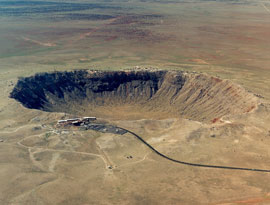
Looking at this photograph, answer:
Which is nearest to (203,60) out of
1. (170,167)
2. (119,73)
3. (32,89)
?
(119,73)

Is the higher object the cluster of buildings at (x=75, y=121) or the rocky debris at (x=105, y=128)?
the cluster of buildings at (x=75, y=121)

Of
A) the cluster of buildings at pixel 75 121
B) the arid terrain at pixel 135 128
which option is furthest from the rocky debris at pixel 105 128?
the cluster of buildings at pixel 75 121

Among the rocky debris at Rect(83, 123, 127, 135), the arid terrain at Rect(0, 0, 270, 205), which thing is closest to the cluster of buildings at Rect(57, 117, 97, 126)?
the arid terrain at Rect(0, 0, 270, 205)

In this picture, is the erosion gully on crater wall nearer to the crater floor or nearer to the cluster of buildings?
the crater floor

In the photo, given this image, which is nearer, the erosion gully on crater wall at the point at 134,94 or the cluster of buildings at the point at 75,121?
the cluster of buildings at the point at 75,121

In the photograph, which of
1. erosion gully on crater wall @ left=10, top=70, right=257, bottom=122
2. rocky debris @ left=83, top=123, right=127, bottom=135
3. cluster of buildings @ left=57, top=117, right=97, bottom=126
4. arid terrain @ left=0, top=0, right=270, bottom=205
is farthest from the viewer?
erosion gully on crater wall @ left=10, top=70, right=257, bottom=122

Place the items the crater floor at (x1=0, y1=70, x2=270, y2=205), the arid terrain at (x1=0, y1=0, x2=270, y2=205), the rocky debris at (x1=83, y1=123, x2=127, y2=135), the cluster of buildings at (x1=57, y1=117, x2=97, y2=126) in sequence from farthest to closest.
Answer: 1. the cluster of buildings at (x1=57, y1=117, x2=97, y2=126)
2. the rocky debris at (x1=83, y1=123, x2=127, y2=135)
3. the arid terrain at (x1=0, y1=0, x2=270, y2=205)
4. the crater floor at (x1=0, y1=70, x2=270, y2=205)

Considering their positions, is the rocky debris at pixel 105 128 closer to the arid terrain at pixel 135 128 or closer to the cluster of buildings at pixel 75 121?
the arid terrain at pixel 135 128

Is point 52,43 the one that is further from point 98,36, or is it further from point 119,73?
point 119,73
